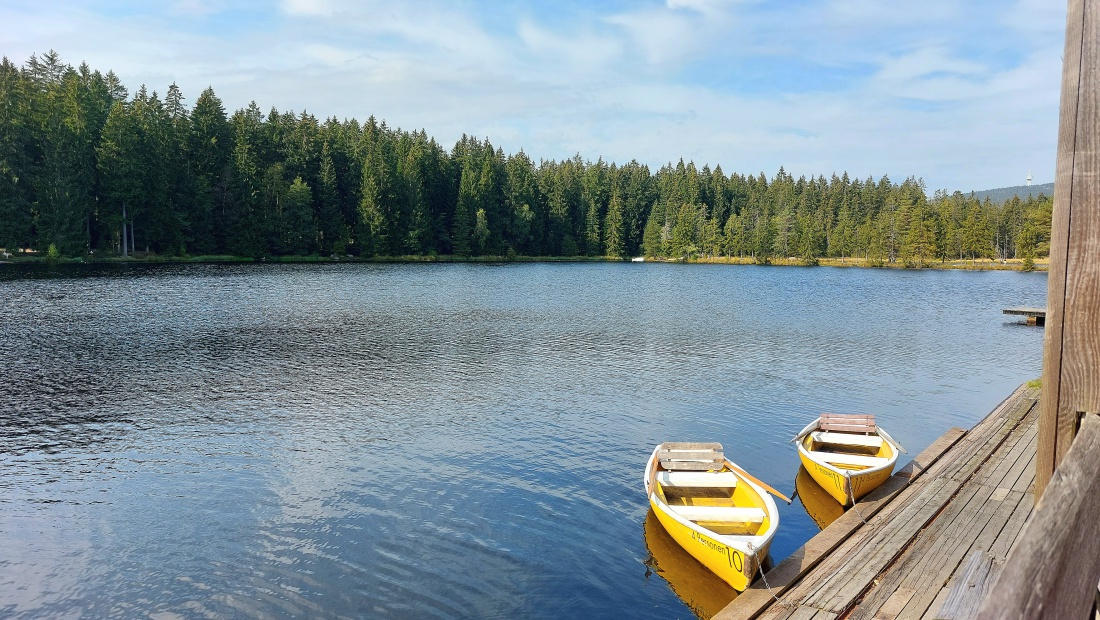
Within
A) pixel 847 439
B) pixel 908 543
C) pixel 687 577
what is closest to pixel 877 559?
pixel 908 543

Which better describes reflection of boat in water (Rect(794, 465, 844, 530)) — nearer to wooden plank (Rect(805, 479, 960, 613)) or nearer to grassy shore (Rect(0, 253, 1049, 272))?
wooden plank (Rect(805, 479, 960, 613))

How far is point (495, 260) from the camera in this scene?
152 meters

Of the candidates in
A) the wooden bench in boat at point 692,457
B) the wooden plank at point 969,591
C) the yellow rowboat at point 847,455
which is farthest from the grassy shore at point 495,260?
the wooden plank at point 969,591

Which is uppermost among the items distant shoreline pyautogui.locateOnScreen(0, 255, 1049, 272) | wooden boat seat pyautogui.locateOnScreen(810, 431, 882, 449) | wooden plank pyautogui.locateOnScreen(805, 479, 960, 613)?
distant shoreline pyautogui.locateOnScreen(0, 255, 1049, 272)

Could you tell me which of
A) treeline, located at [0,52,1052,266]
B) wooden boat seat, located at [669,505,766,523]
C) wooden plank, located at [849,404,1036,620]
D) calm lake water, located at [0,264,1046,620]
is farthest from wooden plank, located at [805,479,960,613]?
treeline, located at [0,52,1052,266]

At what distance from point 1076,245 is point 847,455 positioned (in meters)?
17.5

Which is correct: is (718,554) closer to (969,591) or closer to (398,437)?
(969,591)

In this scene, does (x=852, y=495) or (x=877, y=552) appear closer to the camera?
(x=877, y=552)

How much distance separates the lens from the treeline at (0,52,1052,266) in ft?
325

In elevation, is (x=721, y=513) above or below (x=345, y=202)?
below

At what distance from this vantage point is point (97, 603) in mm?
12922

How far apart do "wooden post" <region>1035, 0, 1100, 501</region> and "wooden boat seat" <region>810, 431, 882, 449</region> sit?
712 inches

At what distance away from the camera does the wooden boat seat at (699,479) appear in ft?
52.2

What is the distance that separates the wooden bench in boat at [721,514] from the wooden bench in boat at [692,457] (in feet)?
6.11
